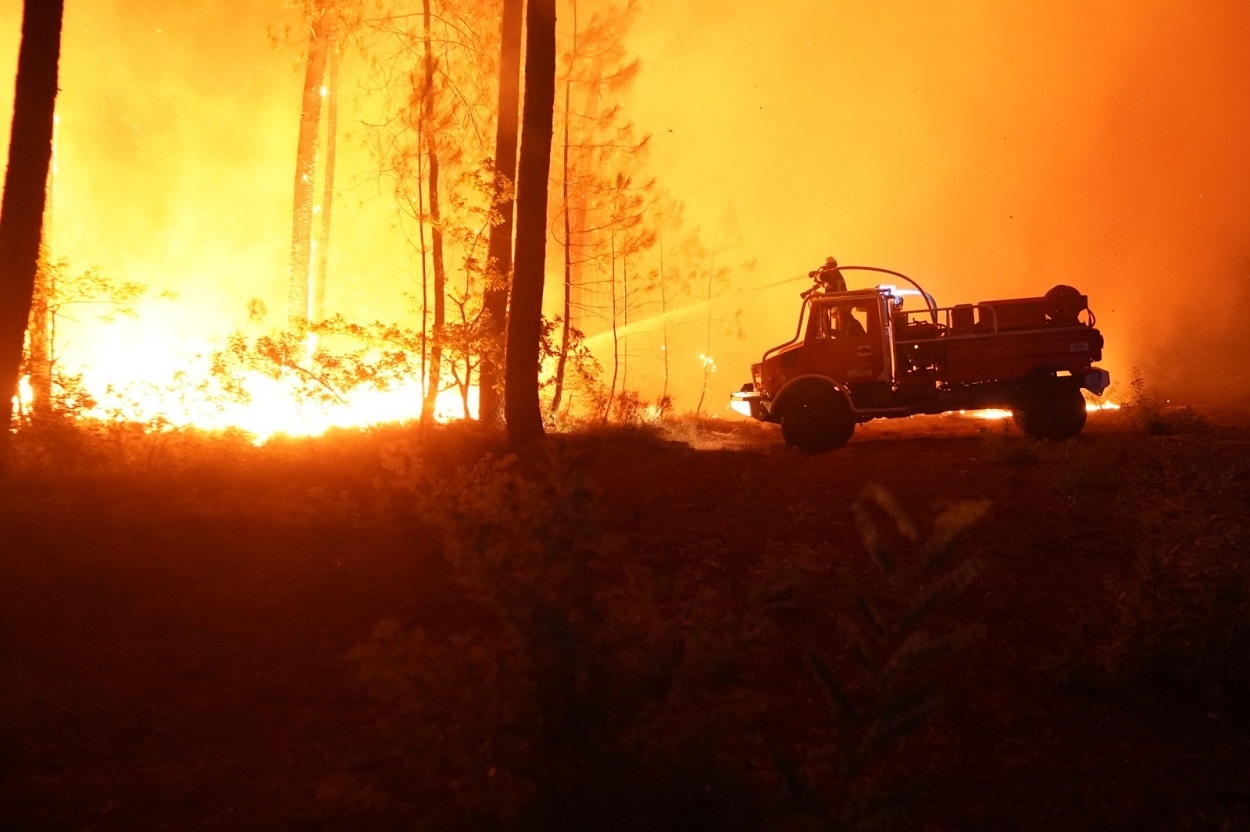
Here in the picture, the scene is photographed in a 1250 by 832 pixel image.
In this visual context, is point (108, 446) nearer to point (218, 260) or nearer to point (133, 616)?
point (133, 616)

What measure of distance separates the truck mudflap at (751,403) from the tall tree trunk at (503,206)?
12.3ft

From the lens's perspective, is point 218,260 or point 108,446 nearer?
point 108,446

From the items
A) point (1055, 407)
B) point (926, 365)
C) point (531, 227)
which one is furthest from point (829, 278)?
point (531, 227)

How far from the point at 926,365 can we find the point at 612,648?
488 inches

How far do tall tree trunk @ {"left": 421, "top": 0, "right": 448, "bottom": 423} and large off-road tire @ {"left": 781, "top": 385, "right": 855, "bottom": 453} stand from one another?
195 inches

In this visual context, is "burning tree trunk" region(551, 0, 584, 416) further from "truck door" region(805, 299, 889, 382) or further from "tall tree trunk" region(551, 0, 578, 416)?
"truck door" region(805, 299, 889, 382)

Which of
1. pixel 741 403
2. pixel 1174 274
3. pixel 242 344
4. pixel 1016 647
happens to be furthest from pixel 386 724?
pixel 1174 274

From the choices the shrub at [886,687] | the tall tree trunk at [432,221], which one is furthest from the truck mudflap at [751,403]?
the shrub at [886,687]

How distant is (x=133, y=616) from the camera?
6.27 m

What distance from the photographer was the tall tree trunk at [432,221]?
1247 centimetres

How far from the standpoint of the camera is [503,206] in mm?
14078

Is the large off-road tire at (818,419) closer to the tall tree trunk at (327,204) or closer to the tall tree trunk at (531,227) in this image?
the tall tree trunk at (531,227)

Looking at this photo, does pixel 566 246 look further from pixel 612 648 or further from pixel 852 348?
pixel 612 648

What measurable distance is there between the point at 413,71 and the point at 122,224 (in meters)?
28.0
